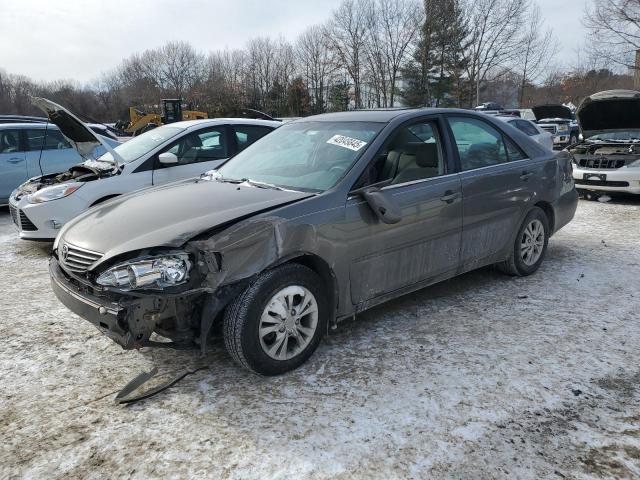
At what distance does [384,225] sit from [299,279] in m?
0.76

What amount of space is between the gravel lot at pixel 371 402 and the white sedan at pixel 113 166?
1.87m

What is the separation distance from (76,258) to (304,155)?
1.76 metres

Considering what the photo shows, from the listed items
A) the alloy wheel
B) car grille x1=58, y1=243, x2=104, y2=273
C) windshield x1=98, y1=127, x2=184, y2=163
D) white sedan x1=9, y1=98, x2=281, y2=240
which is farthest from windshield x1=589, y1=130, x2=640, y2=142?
car grille x1=58, y1=243, x2=104, y2=273

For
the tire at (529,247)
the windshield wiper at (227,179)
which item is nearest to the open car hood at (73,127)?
the windshield wiper at (227,179)

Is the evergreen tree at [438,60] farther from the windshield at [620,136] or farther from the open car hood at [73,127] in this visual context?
the open car hood at [73,127]

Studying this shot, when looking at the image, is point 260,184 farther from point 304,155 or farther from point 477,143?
point 477,143

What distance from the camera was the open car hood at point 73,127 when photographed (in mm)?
5602

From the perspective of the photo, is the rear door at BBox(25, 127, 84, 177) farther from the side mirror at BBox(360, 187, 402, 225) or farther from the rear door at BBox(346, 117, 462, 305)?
the side mirror at BBox(360, 187, 402, 225)

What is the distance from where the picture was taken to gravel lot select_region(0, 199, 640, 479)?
2334 millimetres

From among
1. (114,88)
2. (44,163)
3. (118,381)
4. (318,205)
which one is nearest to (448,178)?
(318,205)

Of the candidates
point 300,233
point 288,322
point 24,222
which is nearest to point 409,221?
point 300,233

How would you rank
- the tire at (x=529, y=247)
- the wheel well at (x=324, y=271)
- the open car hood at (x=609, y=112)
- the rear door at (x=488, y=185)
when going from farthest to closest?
1. the open car hood at (x=609, y=112)
2. the tire at (x=529, y=247)
3. the rear door at (x=488, y=185)
4. the wheel well at (x=324, y=271)

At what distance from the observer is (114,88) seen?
7481 cm

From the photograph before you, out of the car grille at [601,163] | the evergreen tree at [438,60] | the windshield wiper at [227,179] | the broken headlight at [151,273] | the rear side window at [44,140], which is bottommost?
the broken headlight at [151,273]
